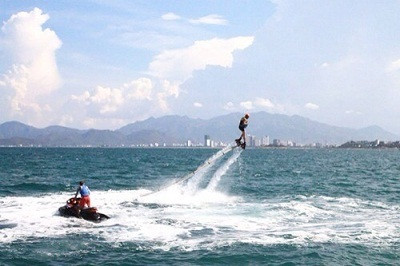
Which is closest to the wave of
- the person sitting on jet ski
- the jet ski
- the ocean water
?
the ocean water

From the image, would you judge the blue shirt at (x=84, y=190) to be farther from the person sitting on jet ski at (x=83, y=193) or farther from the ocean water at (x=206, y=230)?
the ocean water at (x=206, y=230)

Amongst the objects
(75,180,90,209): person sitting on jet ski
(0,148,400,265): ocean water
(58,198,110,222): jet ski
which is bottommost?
(0,148,400,265): ocean water

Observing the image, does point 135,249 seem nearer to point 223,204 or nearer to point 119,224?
point 119,224

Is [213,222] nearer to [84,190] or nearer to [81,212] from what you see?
[81,212]

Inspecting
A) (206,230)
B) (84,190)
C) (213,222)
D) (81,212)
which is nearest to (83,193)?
(84,190)

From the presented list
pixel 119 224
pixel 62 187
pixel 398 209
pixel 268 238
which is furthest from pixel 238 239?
pixel 62 187

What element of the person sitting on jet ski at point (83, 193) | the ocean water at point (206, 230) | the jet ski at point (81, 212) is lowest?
the ocean water at point (206, 230)

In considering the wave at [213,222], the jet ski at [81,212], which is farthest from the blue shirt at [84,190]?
A: the wave at [213,222]

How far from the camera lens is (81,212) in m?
33.1

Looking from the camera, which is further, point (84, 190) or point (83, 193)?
point (83, 193)

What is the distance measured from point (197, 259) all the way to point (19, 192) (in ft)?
120

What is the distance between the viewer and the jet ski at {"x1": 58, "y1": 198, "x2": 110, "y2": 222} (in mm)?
32562

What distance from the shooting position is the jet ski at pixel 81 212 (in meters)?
32.6

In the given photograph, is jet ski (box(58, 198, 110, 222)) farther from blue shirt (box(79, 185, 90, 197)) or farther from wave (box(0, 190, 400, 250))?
blue shirt (box(79, 185, 90, 197))
